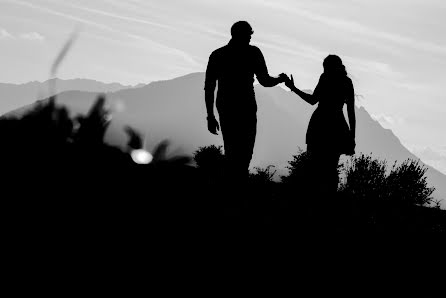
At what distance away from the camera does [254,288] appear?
358cm

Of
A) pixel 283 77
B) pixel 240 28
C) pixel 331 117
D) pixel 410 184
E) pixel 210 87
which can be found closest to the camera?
→ pixel 240 28

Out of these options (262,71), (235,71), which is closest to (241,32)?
(235,71)

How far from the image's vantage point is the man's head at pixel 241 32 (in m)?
7.16

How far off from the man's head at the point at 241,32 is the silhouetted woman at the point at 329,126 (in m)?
1.18

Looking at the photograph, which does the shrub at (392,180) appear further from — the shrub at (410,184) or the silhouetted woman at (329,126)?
the silhouetted woman at (329,126)

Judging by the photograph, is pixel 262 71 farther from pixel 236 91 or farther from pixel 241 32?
pixel 241 32

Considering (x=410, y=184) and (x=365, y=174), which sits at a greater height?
(x=410, y=184)

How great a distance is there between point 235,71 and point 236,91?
26 centimetres

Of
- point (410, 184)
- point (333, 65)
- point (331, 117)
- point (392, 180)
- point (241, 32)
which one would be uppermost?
point (241, 32)

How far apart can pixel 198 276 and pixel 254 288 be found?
0.37 meters

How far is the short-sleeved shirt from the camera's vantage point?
23.7 feet

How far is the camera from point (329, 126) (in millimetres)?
7617

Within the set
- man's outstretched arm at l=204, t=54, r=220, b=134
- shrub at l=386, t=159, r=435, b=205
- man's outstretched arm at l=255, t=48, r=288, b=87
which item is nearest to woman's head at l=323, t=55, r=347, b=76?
man's outstretched arm at l=255, t=48, r=288, b=87

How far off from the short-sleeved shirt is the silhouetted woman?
0.89 m
